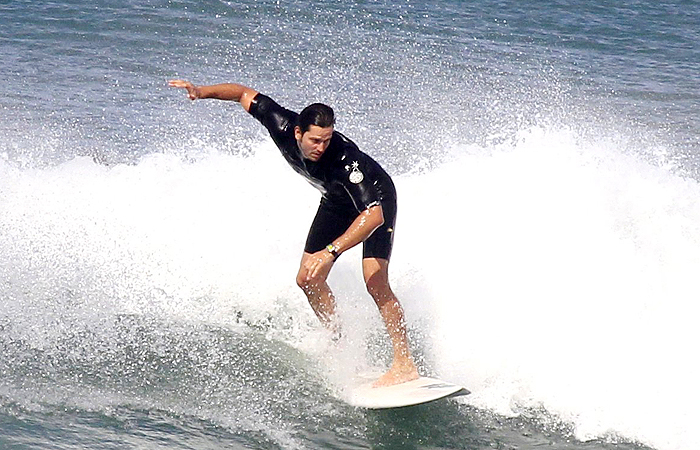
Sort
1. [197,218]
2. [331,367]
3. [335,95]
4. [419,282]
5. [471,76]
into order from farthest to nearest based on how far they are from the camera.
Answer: [471,76]
[335,95]
[197,218]
[419,282]
[331,367]

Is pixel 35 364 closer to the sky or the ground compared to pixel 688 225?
closer to the ground

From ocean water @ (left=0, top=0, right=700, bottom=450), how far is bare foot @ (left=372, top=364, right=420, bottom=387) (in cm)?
18

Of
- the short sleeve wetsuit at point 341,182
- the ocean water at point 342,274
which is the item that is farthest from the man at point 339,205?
the ocean water at point 342,274

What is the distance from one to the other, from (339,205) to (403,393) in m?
1.11

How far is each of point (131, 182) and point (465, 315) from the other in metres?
3.25

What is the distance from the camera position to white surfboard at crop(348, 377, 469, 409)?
472 cm

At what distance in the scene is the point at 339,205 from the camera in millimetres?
5281

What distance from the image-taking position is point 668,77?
1320 cm

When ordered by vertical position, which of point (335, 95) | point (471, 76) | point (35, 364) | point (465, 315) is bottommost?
point (35, 364)

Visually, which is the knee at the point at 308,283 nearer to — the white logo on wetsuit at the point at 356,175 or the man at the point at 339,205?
the man at the point at 339,205

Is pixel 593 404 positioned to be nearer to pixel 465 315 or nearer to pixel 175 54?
pixel 465 315

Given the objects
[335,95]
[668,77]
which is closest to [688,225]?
[335,95]

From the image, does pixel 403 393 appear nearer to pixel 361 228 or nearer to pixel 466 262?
pixel 361 228

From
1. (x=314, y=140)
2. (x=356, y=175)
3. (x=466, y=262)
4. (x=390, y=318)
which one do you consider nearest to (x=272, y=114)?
(x=314, y=140)
